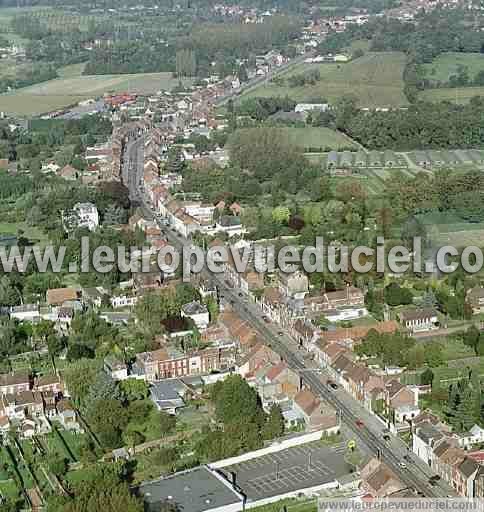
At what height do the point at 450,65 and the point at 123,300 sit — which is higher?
the point at 123,300

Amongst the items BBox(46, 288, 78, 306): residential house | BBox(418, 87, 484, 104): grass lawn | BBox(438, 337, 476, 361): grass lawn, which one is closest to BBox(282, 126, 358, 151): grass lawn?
BBox(418, 87, 484, 104): grass lawn

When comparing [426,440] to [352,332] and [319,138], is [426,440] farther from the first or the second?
[319,138]

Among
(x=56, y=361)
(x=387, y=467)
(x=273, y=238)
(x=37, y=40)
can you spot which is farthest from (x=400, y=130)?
(x=37, y=40)

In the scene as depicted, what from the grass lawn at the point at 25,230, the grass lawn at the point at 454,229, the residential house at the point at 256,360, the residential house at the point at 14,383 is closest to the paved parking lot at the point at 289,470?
the residential house at the point at 256,360

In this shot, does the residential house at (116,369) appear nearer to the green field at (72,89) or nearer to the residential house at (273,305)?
the residential house at (273,305)

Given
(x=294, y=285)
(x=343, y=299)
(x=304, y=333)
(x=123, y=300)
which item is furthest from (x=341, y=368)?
(x=123, y=300)

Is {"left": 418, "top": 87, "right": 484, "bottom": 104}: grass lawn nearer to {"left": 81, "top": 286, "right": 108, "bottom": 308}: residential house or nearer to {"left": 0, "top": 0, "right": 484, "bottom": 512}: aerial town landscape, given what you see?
{"left": 0, "top": 0, "right": 484, "bottom": 512}: aerial town landscape
